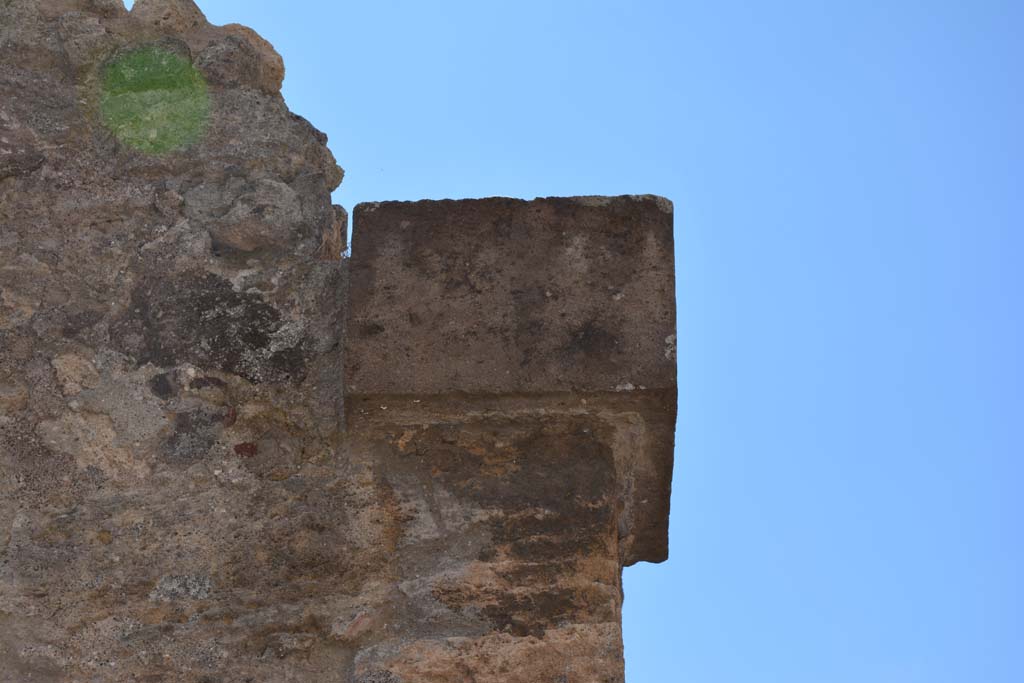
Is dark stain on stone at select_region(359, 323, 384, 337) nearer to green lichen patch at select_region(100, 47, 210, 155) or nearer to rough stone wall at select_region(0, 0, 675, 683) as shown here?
rough stone wall at select_region(0, 0, 675, 683)

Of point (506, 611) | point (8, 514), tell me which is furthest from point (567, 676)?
point (8, 514)

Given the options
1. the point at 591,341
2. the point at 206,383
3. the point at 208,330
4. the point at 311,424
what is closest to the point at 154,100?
the point at 208,330

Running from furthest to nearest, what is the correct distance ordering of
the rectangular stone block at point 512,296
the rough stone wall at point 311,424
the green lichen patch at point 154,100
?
1. the green lichen patch at point 154,100
2. the rectangular stone block at point 512,296
3. the rough stone wall at point 311,424

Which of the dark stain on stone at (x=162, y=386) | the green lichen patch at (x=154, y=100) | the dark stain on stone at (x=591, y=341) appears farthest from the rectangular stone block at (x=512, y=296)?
the green lichen patch at (x=154, y=100)

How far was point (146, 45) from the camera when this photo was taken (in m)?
2.93

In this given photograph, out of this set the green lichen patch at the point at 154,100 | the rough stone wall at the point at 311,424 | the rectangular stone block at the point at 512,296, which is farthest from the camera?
the green lichen patch at the point at 154,100

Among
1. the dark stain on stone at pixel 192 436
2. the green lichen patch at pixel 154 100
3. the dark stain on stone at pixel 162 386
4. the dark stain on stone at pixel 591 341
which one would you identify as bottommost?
the dark stain on stone at pixel 192 436

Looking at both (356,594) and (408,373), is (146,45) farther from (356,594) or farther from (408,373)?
(356,594)

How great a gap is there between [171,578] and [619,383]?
0.81m

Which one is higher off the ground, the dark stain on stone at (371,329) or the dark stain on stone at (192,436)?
the dark stain on stone at (371,329)

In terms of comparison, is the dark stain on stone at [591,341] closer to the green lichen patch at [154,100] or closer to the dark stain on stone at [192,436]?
the dark stain on stone at [192,436]

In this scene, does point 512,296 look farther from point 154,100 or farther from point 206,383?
point 154,100

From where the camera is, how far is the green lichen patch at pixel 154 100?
2793 mm

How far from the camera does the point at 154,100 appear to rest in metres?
2.85
